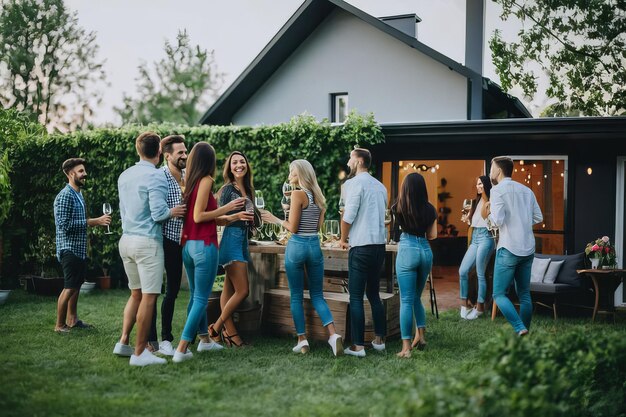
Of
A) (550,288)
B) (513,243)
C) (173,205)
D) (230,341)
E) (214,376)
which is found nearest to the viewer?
(214,376)

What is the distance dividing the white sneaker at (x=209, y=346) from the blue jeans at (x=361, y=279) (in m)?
1.31

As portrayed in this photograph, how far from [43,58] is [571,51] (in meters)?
22.2

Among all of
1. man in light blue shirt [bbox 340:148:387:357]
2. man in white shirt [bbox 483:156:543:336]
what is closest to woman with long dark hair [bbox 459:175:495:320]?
man in white shirt [bbox 483:156:543:336]

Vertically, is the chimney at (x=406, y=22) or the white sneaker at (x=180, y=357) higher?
the chimney at (x=406, y=22)

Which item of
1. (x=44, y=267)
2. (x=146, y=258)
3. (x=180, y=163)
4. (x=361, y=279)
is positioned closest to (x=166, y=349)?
(x=146, y=258)

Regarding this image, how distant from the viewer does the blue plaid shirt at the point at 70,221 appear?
7047mm

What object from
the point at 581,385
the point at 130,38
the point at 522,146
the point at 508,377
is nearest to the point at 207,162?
the point at 508,377

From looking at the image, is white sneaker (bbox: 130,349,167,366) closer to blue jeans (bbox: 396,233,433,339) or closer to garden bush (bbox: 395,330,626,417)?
blue jeans (bbox: 396,233,433,339)

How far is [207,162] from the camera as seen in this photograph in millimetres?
5352

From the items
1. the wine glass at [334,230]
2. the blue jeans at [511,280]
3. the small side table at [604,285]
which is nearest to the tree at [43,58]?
the wine glass at [334,230]

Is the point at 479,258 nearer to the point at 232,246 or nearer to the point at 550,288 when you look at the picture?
the point at 550,288

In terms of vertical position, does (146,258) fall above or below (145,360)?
above

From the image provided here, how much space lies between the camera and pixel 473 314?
8188mm

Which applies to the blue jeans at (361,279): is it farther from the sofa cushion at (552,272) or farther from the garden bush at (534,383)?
the sofa cushion at (552,272)
